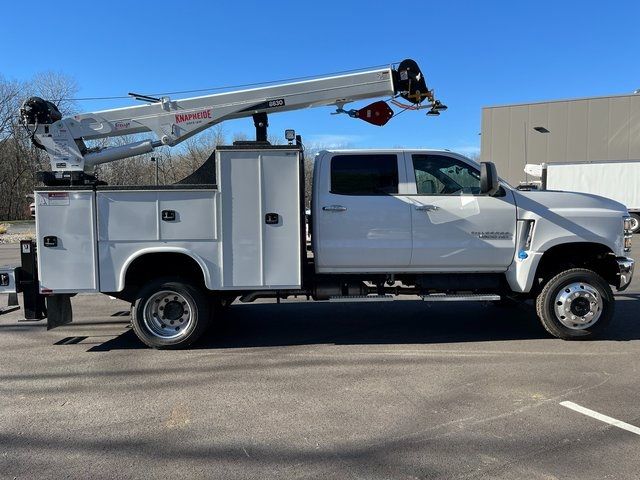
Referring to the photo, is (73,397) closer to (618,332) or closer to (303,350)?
(303,350)

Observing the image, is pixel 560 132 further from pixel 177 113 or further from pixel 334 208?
pixel 177 113

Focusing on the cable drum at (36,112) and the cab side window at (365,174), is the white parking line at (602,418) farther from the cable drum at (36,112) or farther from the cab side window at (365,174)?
the cable drum at (36,112)

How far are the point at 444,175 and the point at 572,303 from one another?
7.23 ft

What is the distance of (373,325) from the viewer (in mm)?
7316

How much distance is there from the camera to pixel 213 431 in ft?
13.1

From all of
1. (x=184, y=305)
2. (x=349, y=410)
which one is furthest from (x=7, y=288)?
(x=349, y=410)

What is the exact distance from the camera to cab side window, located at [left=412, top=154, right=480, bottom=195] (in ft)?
21.1

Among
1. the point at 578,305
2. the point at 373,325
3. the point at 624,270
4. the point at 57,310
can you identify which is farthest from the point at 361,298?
the point at 57,310

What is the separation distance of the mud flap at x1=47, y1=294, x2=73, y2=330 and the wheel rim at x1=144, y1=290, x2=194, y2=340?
111 cm

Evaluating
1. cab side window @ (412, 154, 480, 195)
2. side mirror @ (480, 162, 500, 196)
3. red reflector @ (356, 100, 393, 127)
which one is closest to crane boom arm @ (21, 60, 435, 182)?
red reflector @ (356, 100, 393, 127)

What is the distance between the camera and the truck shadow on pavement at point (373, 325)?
21.6ft

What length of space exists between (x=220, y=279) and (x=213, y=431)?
7.74 ft

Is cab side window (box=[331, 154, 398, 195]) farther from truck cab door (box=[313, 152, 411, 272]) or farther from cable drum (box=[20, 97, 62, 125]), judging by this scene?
cable drum (box=[20, 97, 62, 125])

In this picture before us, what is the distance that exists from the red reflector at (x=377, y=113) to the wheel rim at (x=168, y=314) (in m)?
3.41
